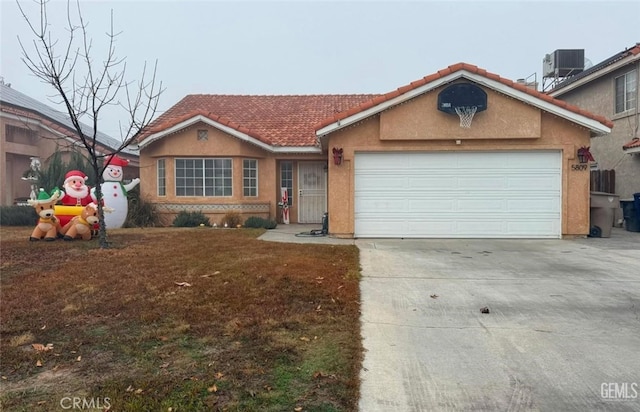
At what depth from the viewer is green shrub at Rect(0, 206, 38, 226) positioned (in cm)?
1511

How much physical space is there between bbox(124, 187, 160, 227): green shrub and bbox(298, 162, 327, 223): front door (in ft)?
16.7

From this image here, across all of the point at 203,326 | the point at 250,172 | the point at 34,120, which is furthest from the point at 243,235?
the point at 34,120

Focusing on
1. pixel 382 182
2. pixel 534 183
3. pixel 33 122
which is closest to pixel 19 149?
pixel 33 122

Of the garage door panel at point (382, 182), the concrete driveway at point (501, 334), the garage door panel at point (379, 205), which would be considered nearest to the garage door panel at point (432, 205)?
the garage door panel at point (379, 205)

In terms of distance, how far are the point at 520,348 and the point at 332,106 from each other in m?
16.2

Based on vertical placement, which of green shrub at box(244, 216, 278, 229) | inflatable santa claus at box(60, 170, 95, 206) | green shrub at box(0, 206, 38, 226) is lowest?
green shrub at box(244, 216, 278, 229)

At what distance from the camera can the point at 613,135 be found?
15.9 m

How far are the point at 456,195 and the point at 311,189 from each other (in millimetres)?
6001

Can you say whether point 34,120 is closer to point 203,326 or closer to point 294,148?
point 294,148

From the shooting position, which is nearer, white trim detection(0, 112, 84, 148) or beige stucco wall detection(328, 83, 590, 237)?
beige stucco wall detection(328, 83, 590, 237)

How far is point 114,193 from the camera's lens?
1386 centimetres

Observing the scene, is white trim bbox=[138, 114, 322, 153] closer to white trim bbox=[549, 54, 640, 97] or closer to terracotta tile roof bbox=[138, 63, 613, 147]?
Answer: terracotta tile roof bbox=[138, 63, 613, 147]

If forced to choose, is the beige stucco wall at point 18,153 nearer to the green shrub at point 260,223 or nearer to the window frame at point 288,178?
the green shrub at point 260,223

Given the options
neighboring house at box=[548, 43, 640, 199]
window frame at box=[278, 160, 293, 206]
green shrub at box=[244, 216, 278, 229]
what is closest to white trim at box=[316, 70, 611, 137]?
neighboring house at box=[548, 43, 640, 199]
